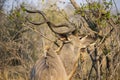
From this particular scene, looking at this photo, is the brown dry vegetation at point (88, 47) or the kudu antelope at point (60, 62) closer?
the kudu antelope at point (60, 62)

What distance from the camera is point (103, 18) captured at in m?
6.13

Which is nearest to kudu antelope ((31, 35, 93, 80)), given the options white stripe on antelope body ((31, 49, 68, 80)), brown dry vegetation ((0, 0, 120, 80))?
white stripe on antelope body ((31, 49, 68, 80))

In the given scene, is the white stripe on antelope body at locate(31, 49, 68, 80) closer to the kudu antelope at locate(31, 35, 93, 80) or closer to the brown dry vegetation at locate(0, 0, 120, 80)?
the kudu antelope at locate(31, 35, 93, 80)

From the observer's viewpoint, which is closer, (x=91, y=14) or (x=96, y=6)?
(x=96, y=6)

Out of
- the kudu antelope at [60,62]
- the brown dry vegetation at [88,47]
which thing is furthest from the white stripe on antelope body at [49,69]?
the brown dry vegetation at [88,47]

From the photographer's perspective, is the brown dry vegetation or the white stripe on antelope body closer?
the white stripe on antelope body

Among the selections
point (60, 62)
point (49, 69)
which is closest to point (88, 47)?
point (60, 62)

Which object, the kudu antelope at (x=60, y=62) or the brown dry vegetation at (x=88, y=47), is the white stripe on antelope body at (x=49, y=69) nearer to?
the kudu antelope at (x=60, y=62)

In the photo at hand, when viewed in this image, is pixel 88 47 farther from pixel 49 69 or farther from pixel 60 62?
pixel 49 69

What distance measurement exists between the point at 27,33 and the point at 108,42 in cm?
361

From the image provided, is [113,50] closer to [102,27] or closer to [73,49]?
[102,27]

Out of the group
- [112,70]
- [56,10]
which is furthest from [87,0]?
[112,70]

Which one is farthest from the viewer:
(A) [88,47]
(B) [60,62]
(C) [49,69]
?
(A) [88,47]

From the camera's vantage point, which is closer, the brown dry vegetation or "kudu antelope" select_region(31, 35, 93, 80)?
"kudu antelope" select_region(31, 35, 93, 80)
